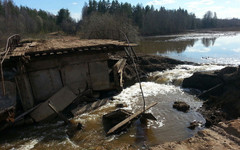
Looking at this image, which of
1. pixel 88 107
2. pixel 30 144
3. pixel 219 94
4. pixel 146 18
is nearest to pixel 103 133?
pixel 88 107

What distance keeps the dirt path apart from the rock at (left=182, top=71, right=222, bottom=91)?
620 cm

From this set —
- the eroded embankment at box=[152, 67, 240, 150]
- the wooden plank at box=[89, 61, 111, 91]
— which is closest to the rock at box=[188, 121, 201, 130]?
the eroded embankment at box=[152, 67, 240, 150]

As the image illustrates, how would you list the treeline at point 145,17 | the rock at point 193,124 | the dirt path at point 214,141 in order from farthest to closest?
the treeline at point 145,17 → the rock at point 193,124 → the dirt path at point 214,141

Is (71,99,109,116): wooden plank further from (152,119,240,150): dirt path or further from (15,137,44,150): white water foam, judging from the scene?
(152,119,240,150): dirt path

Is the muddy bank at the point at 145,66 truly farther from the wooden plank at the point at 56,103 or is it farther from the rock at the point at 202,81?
the wooden plank at the point at 56,103

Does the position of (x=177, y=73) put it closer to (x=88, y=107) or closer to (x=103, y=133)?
(x=88, y=107)

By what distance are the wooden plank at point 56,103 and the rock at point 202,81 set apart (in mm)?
9365

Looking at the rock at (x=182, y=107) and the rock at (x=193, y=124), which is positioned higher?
the rock at (x=182, y=107)

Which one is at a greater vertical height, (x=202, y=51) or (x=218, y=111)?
(x=202, y=51)

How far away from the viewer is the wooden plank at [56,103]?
9633 mm

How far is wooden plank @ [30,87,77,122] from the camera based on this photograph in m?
9.63

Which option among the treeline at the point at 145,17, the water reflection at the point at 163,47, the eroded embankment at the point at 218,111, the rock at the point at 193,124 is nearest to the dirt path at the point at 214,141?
the eroded embankment at the point at 218,111

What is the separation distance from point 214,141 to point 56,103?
8.12 m

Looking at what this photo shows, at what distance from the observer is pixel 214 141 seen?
23.0ft
